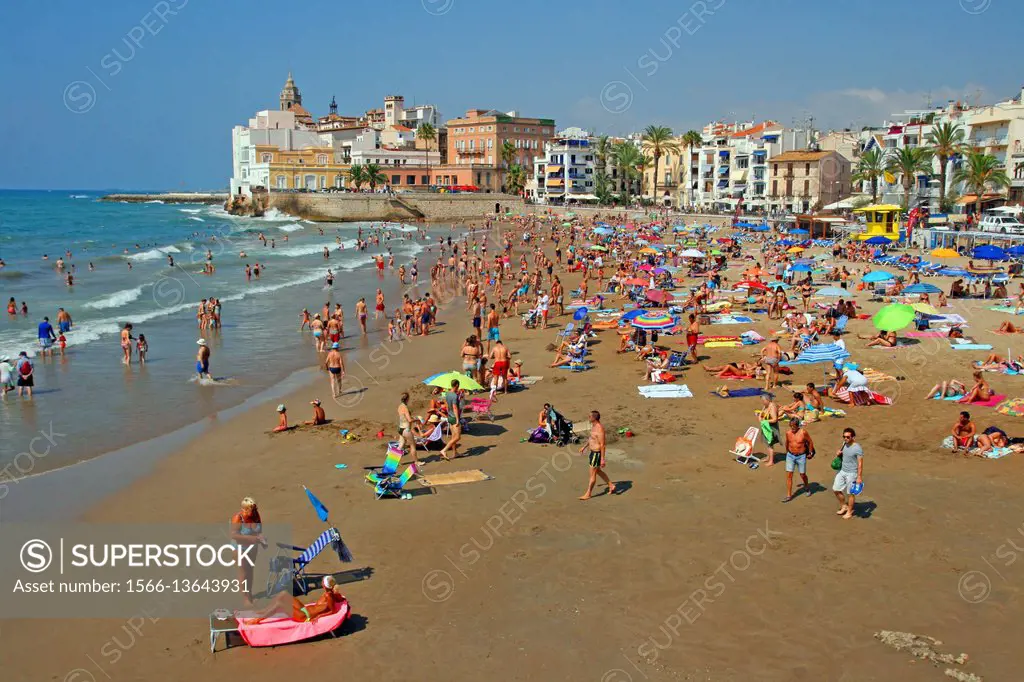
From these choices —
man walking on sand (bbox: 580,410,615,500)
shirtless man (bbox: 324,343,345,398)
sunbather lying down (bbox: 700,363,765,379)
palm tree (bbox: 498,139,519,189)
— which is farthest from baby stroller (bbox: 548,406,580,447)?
palm tree (bbox: 498,139,519,189)

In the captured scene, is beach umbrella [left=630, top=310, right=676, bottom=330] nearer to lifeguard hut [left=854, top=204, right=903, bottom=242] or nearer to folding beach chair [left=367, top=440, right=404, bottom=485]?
folding beach chair [left=367, top=440, right=404, bottom=485]

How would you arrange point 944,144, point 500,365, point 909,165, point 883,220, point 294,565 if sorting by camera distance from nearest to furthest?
point 294,565, point 500,365, point 883,220, point 944,144, point 909,165

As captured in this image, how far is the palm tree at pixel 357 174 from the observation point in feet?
319

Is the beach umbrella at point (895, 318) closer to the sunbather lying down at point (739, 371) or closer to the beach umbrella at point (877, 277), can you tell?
the sunbather lying down at point (739, 371)

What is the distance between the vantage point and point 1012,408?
12625 millimetres

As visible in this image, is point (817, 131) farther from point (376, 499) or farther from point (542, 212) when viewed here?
point (376, 499)

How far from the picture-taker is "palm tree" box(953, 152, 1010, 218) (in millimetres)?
45094

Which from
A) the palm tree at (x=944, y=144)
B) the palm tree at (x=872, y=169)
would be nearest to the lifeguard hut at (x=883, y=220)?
the palm tree at (x=944, y=144)

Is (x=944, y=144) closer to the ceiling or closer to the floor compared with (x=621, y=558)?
closer to the ceiling

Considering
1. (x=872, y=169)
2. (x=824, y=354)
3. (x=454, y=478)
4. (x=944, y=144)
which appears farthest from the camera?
(x=872, y=169)

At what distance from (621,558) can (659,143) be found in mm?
79756

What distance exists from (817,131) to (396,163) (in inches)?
2089

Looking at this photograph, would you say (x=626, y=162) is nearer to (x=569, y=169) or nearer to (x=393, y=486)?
(x=569, y=169)

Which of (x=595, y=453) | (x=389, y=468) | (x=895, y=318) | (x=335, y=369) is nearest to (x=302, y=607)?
(x=389, y=468)
